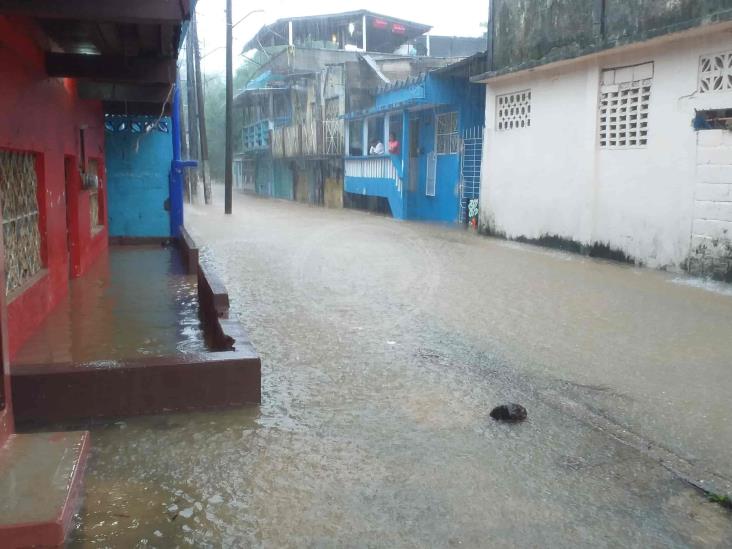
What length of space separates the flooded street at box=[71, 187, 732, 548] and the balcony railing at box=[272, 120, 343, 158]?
18533 mm

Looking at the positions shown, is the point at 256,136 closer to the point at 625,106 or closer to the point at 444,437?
the point at 625,106

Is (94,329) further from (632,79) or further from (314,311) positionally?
(632,79)

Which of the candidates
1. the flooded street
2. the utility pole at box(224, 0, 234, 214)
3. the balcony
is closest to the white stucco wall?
the flooded street

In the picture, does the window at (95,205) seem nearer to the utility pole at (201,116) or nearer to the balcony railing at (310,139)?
the balcony railing at (310,139)

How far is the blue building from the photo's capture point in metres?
18.5

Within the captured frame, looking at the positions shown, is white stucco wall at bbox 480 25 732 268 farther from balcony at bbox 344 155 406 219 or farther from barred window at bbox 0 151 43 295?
barred window at bbox 0 151 43 295

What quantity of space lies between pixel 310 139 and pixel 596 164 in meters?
17.8

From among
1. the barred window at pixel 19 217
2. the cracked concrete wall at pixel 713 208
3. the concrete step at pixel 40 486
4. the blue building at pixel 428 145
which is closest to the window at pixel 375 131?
the blue building at pixel 428 145

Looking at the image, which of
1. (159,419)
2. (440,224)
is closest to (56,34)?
(159,419)

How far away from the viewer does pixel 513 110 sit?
1505cm

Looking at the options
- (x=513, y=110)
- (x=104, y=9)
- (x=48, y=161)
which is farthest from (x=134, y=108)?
(x=104, y=9)

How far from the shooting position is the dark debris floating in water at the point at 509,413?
4.56 m

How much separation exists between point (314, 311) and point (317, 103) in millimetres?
22584

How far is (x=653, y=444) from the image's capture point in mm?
4199
